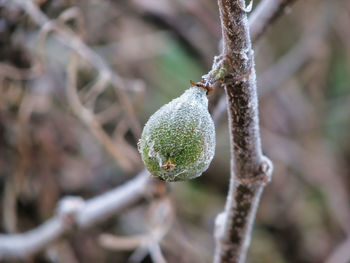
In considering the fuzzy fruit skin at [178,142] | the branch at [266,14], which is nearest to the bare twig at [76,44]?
the branch at [266,14]

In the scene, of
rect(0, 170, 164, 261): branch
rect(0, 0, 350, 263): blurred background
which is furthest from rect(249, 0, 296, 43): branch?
rect(0, 0, 350, 263): blurred background

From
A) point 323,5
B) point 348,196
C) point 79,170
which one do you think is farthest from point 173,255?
point 323,5

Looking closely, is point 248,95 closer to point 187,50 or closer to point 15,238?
point 15,238

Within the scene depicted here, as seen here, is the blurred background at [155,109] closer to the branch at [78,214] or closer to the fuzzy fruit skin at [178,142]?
the branch at [78,214]

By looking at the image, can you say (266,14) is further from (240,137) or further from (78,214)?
(78,214)

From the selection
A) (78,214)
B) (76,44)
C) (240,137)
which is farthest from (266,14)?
(78,214)
